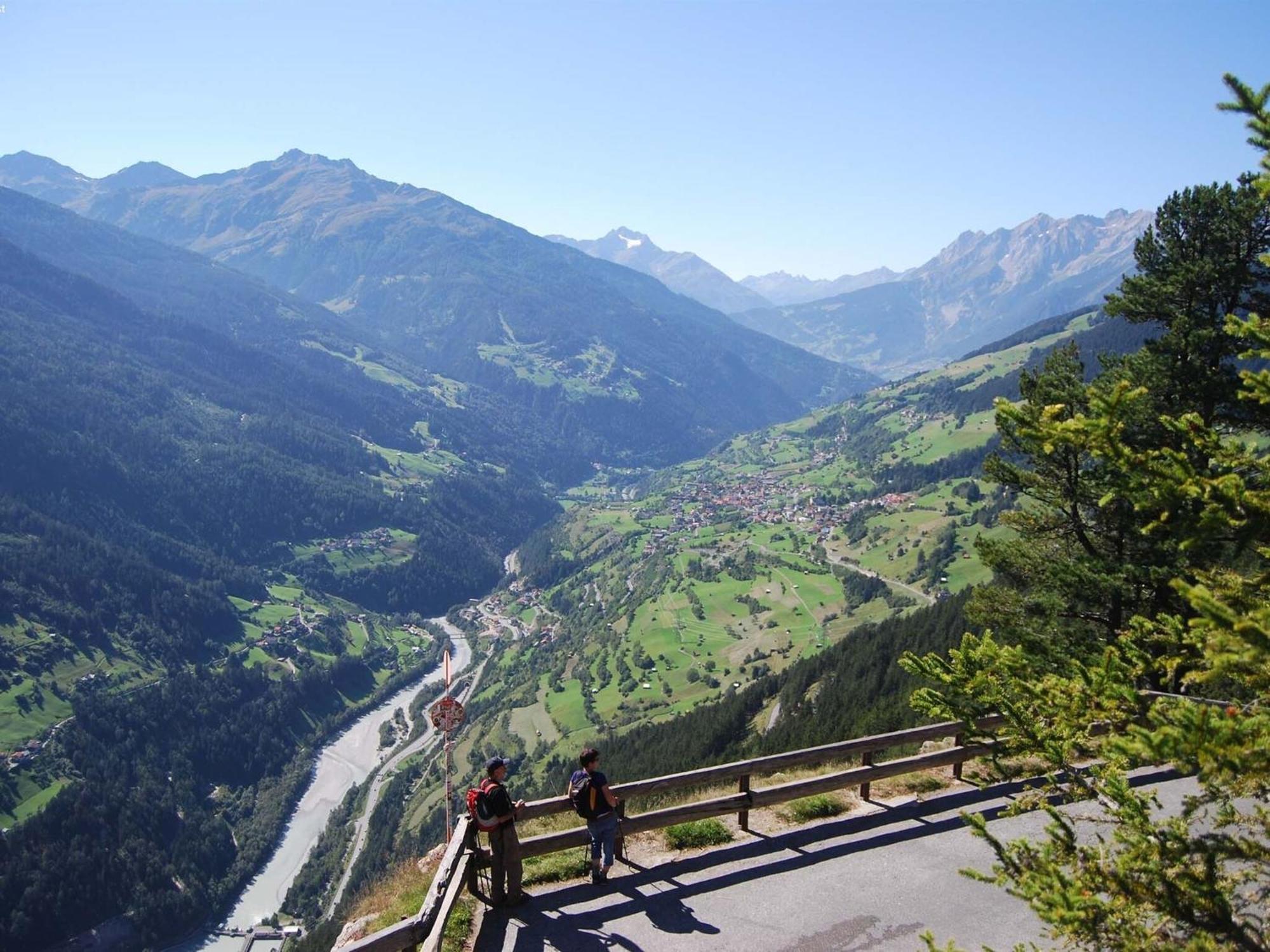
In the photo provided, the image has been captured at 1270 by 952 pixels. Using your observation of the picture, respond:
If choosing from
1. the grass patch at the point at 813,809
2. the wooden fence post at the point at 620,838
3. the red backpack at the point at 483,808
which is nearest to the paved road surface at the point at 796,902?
the wooden fence post at the point at 620,838

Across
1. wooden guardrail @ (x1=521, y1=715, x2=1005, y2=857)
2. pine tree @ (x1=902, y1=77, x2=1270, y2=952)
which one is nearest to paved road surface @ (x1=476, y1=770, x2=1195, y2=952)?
wooden guardrail @ (x1=521, y1=715, x2=1005, y2=857)

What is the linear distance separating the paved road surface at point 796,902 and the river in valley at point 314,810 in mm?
114009

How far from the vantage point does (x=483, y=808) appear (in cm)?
1152

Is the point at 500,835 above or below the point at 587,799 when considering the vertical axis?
below

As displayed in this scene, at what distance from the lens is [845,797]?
51.6ft

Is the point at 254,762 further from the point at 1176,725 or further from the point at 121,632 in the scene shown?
the point at 1176,725

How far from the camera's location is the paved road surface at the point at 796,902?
11.0 metres

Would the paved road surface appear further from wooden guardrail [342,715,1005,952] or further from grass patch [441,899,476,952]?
wooden guardrail [342,715,1005,952]

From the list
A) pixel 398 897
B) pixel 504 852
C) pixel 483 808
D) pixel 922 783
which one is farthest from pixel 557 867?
pixel 922 783

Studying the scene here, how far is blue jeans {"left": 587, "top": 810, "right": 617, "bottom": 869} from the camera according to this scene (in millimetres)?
12281

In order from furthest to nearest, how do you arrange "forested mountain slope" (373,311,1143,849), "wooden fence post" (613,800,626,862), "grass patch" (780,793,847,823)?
"forested mountain slope" (373,311,1143,849)
"grass patch" (780,793,847,823)
"wooden fence post" (613,800,626,862)

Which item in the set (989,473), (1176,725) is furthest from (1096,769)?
(989,473)

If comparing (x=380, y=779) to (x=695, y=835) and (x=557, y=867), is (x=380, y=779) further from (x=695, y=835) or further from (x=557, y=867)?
(x=695, y=835)

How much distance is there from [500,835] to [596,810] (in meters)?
1.63
